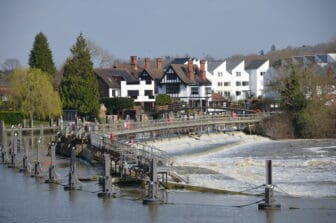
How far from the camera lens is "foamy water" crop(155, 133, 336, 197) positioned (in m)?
48.7

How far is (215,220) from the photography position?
38344mm

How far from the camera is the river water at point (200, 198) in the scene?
1554 inches

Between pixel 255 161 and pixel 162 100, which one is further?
pixel 162 100

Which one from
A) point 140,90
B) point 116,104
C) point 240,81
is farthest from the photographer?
point 240,81

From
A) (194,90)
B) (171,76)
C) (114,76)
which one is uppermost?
(171,76)

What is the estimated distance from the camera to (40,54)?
107m

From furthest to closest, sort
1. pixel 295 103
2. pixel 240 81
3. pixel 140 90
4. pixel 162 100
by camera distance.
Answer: pixel 240 81
pixel 140 90
pixel 162 100
pixel 295 103

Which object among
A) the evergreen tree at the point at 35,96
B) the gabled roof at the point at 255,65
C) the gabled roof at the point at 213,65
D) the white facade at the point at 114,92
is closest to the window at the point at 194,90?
the white facade at the point at 114,92

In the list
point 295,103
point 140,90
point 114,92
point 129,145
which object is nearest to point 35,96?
point 114,92

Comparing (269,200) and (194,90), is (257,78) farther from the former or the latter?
(269,200)

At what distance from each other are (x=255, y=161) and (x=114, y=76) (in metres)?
59.2

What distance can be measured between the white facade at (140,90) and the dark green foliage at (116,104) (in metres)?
8.75

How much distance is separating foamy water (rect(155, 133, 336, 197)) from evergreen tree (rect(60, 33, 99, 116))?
1592 centimetres

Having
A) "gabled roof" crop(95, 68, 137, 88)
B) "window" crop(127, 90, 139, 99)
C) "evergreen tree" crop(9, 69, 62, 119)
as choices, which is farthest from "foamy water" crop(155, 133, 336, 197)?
"gabled roof" crop(95, 68, 137, 88)
